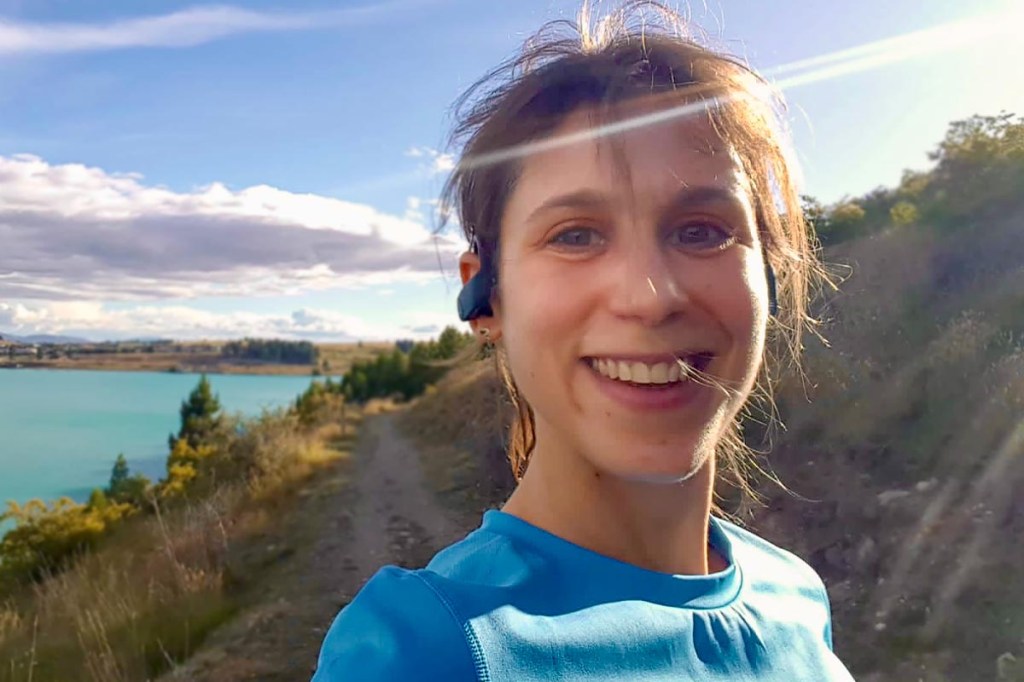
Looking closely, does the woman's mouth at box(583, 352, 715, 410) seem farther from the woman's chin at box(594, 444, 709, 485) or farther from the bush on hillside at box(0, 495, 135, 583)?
the bush on hillside at box(0, 495, 135, 583)

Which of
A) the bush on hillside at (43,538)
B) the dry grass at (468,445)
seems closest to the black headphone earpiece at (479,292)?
the dry grass at (468,445)

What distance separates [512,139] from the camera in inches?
Result: 50.9

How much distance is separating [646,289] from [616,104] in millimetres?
292

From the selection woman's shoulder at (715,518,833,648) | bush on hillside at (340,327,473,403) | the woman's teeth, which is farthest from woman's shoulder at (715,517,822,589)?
bush on hillside at (340,327,473,403)

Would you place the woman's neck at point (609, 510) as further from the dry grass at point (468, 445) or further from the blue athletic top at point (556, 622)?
the dry grass at point (468, 445)

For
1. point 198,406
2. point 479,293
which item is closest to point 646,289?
point 479,293

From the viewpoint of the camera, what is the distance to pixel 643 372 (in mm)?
1127

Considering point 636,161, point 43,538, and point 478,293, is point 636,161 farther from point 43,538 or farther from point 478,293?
point 43,538

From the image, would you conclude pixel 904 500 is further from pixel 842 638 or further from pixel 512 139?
pixel 512 139

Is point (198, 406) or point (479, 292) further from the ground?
point (479, 292)

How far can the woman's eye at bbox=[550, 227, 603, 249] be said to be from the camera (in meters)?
1.17

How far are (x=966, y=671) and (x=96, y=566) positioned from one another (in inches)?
334

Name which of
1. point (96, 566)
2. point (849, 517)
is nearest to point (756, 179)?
point (849, 517)

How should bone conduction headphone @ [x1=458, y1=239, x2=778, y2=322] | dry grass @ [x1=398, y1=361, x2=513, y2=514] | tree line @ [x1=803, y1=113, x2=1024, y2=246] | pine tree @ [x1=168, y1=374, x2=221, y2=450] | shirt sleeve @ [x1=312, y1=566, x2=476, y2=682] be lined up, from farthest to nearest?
pine tree @ [x1=168, y1=374, x2=221, y2=450], dry grass @ [x1=398, y1=361, x2=513, y2=514], tree line @ [x1=803, y1=113, x2=1024, y2=246], bone conduction headphone @ [x1=458, y1=239, x2=778, y2=322], shirt sleeve @ [x1=312, y1=566, x2=476, y2=682]
